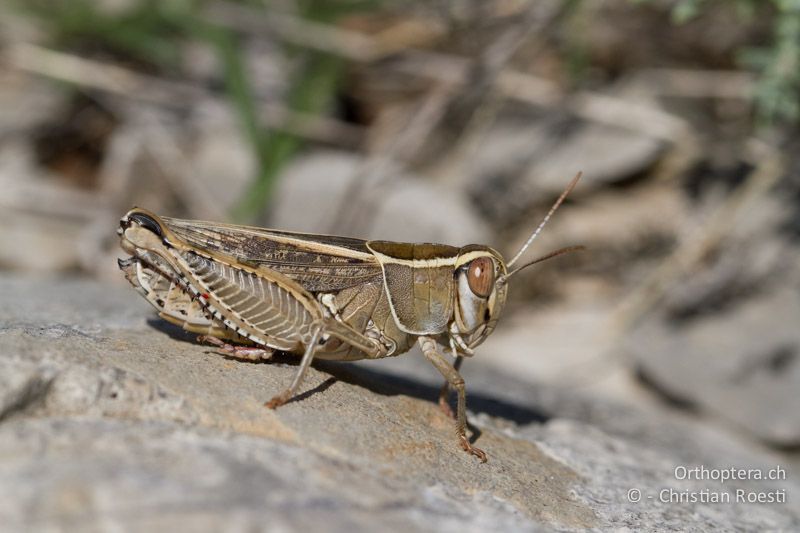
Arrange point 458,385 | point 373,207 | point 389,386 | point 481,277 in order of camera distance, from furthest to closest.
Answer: point 373,207 → point 389,386 → point 481,277 → point 458,385

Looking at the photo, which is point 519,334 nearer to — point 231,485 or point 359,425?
point 359,425

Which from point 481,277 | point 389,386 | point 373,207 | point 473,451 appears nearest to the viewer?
point 473,451

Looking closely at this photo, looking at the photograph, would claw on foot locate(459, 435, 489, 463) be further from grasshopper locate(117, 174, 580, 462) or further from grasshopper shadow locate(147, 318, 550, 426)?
grasshopper shadow locate(147, 318, 550, 426)

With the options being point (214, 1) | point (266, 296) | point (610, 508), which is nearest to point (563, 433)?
point (610, 508)

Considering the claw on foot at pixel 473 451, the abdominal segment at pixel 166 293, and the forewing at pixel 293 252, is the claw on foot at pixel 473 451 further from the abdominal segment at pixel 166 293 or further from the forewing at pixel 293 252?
the abdominal segment at pixel 166 293

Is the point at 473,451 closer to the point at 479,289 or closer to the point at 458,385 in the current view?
the point at 458,385

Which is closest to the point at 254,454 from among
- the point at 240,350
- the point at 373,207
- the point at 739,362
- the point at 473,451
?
the point at 240,350

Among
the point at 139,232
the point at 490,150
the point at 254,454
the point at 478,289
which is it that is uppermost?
the point at 490,150
